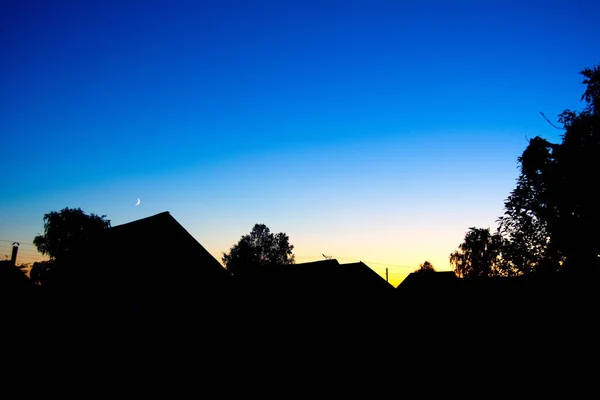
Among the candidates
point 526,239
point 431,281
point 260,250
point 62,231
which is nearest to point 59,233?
point 62,231

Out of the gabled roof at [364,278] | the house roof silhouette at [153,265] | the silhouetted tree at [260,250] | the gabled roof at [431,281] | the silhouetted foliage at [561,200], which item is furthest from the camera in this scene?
the silhouetted tree at [260,250]

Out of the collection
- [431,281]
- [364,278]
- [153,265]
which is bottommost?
[431,281]

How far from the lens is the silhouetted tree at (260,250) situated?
255ft

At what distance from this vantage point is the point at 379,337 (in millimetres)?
24984

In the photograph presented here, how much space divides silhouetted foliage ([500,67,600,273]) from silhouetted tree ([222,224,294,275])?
5495 cm

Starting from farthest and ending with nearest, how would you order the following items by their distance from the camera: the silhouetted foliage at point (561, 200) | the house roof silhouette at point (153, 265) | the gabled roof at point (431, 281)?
the gabled roof at point (431, 281) < the silhouetted foliage at point (561, 200) < the house roof silhouette at point (153, 265)

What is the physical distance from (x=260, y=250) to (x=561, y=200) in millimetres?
61636

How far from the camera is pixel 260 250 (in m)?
78.2

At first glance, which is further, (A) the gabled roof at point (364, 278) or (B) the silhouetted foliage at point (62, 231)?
(B) the silhouetted foliage at point (62, 231)

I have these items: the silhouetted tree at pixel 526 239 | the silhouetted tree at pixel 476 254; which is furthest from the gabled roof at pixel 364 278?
the silhouetted tree at pixel 476 254

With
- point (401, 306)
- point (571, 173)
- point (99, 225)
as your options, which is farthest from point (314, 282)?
point (99, 225)

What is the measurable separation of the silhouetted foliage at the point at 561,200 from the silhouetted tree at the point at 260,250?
180 feet

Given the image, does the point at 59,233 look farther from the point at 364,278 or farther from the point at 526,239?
the point at 526,239

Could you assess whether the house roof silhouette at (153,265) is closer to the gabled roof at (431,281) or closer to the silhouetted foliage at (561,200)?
the gabled roof at (431,281)
